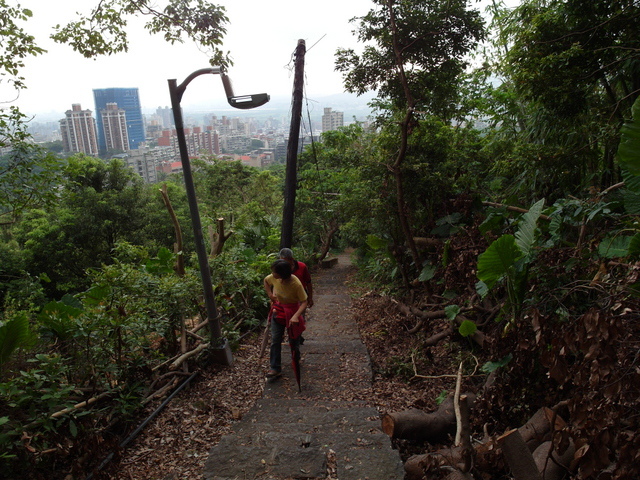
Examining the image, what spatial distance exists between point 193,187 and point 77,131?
44.9 m

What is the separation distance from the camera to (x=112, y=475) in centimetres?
332

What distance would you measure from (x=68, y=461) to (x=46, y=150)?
14.8 feet

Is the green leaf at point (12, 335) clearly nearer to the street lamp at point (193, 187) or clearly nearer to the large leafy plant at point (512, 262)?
the street lamp at point (193, 187)

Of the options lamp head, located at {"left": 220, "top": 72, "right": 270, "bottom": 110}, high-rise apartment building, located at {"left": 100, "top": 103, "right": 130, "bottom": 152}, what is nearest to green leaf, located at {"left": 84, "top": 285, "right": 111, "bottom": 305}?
lamp head, located at {"left": 220, "top": 72, "right": 270, "bottom": 110}

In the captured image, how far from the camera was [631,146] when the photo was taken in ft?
9.28

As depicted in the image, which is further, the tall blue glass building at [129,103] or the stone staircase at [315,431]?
the tall blue glass building at [129,103]

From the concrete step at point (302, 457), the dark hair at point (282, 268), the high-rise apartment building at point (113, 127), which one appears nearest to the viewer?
the concrete step at point (302, 457)

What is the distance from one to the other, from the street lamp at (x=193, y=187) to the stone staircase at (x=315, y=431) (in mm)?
810

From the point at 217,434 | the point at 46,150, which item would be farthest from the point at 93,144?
the point at 217,434

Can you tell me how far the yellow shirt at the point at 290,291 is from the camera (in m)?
4.88

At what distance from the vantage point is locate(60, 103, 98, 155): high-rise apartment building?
42.6 metres

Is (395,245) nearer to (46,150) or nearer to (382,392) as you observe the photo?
(382,392)

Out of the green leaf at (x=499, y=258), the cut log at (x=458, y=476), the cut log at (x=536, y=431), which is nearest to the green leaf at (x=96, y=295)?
the cut log at (x=458, y=476)

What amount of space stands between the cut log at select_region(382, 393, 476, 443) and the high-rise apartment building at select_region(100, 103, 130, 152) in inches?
2243
